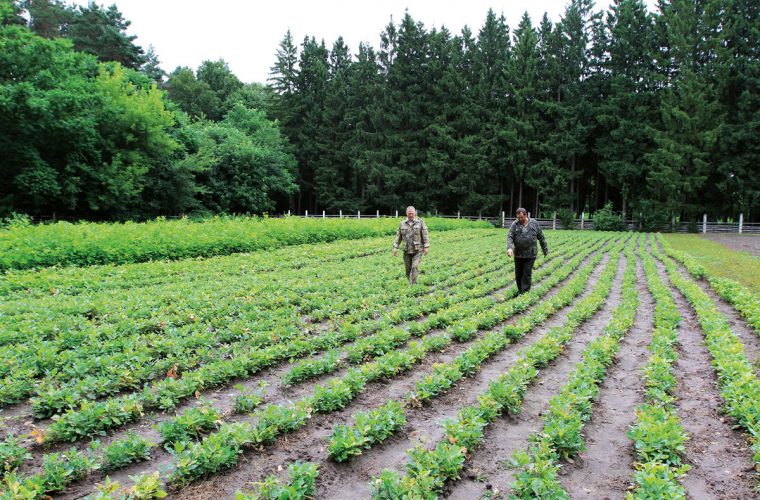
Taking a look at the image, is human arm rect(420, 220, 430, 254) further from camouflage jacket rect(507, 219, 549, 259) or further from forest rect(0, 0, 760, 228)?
forest rect(0, 0, 760, 228)

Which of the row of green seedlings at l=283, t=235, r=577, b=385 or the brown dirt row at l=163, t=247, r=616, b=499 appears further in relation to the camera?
the row of green seedlings at l=283, t=235, r=577, b=385

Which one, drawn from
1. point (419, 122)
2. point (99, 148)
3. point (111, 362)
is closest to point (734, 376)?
point (111, 362)

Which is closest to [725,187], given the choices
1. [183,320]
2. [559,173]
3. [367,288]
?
[559,173]

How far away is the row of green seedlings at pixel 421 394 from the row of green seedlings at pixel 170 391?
181 centimetres

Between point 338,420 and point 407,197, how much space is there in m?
47.6

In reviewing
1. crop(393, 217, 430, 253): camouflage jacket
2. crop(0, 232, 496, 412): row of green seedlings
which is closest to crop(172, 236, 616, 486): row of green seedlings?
crop(0, 232, 496, 412): row of green seedlings

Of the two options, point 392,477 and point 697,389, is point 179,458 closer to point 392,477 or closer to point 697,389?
→ point 392,477

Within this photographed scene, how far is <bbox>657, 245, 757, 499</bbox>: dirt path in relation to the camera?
135 inches

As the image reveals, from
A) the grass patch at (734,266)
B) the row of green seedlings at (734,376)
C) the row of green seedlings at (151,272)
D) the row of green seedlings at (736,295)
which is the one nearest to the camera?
the row of green seedlings at (734,376)

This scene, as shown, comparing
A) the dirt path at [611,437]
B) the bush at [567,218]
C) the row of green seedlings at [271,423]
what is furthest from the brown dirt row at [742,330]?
the bush at [567,218]

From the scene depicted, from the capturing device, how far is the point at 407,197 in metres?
51.2

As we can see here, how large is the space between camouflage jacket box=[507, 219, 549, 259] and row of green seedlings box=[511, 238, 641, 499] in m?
3.76

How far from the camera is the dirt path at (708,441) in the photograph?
135 inches

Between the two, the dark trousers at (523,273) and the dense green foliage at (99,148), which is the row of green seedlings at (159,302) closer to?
the dark trousers at (523,273)
